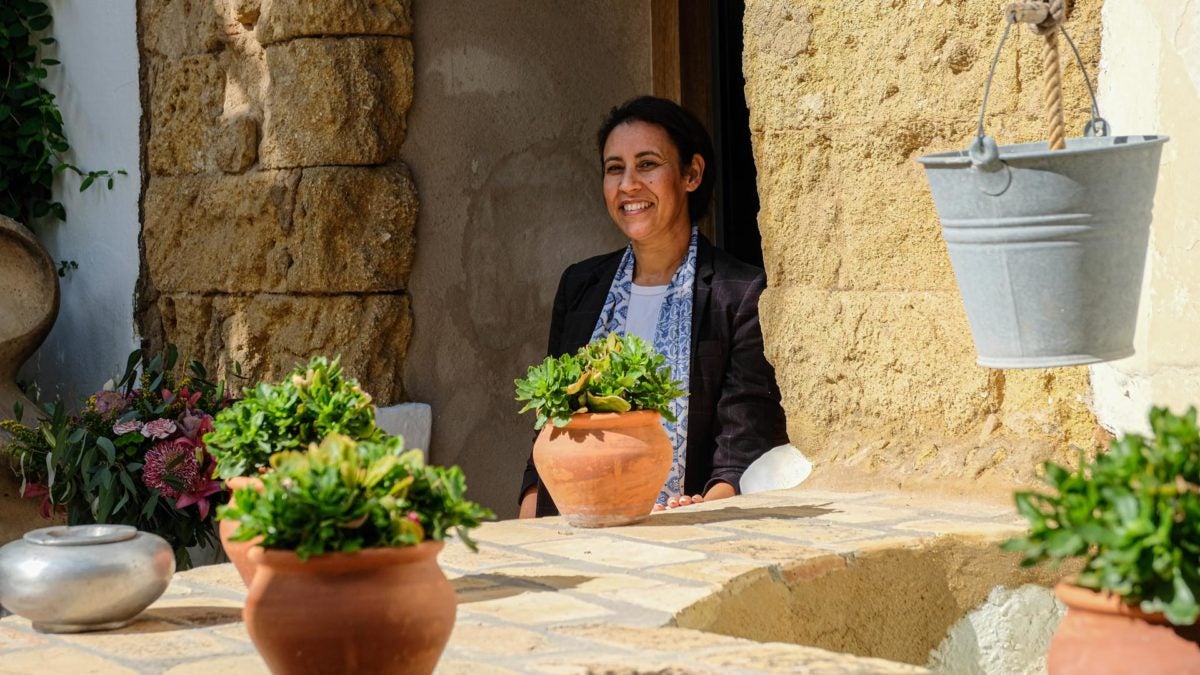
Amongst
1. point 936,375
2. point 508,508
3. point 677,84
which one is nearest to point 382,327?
point 508,508

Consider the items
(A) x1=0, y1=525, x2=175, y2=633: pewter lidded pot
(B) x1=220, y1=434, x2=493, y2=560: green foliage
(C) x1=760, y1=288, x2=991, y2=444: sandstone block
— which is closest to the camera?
(B) x1=220, y1=434, x2=493, y2=560: green foliage

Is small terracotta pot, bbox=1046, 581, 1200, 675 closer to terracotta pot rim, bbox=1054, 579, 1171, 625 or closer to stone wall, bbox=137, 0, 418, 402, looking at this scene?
terracotta pot rim, bbox=1054, 579, 1171, 625

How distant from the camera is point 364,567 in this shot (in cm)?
196

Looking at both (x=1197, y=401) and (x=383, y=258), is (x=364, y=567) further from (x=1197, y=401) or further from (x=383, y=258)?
(x=383, y=258)

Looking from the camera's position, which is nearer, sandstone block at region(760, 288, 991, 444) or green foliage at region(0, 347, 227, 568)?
sandstone block at region(760, 288, 991, 444)

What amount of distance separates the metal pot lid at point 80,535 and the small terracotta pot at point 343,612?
57cm

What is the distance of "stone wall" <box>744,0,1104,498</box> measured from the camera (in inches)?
134

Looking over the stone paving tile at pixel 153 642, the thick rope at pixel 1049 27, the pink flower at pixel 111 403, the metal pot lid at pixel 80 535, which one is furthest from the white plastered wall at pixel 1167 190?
the pink flower at pixel 111 403

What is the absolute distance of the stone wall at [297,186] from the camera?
4.64 meters

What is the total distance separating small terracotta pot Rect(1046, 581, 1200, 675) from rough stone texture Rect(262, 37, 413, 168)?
3.11 meters

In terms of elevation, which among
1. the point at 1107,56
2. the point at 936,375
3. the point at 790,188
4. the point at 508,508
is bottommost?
the point at 508,508

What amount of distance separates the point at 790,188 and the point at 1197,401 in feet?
3.83

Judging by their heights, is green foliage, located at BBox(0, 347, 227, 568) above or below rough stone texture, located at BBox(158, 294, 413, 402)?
below

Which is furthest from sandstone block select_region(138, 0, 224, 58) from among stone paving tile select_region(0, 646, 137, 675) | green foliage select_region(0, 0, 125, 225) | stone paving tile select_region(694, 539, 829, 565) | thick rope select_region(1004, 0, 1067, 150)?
thick rope select_region(1004, 0, 1067, 150)
